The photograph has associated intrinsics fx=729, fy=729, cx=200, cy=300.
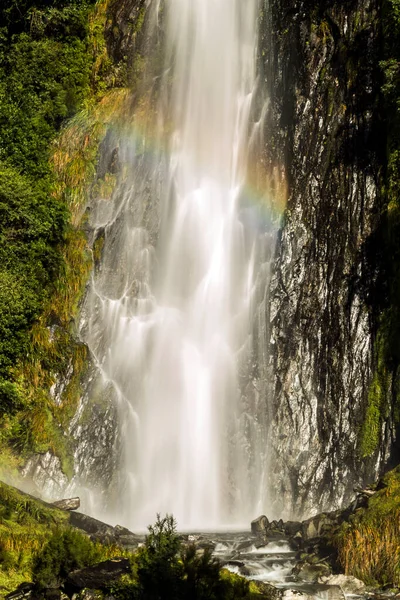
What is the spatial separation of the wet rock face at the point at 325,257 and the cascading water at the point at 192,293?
1301 millimetres

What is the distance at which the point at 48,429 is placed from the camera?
28.9 metres

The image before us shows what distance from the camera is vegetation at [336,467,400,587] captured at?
16016 millimetres

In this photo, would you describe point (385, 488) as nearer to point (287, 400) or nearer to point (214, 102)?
point (287, 400)

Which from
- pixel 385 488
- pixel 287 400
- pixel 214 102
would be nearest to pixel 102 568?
pixel 385 488

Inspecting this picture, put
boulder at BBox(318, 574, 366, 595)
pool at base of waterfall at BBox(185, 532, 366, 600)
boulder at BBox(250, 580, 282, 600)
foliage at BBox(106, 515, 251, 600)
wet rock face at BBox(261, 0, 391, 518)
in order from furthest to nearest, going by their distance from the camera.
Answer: wet rock face at BBox(261, 0, 391, 518), boulder at BBox(318, 574, 366, 595), pool at base of waterfall at BBox(185, 532, 366, 600), boulder at BBox(250, 580, 282, 600), foliage at BBox(106, 515, 251, 600)

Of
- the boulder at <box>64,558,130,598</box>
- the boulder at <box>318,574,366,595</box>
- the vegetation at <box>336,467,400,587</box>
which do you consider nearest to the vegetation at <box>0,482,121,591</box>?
the boulder at <box>64,558,130,598</box>

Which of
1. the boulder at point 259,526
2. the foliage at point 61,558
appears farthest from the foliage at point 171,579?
the boulder at point 259,526

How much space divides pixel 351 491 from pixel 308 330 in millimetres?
6537

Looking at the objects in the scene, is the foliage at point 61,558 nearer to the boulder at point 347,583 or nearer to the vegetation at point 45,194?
→ the boulder at point 347,583

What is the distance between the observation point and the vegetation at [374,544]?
52.5 feet

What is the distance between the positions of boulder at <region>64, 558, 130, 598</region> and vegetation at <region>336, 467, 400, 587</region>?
5.68m

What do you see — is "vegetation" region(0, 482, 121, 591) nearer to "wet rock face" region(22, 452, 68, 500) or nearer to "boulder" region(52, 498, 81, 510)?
"boulder" region(52, 498, 81, 510)

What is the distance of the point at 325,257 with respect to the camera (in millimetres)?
29156

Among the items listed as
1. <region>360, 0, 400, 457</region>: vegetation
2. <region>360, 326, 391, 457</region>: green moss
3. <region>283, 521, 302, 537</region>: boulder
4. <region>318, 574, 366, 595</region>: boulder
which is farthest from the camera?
<region>360, 0, 400, 457</region>: vegetation
